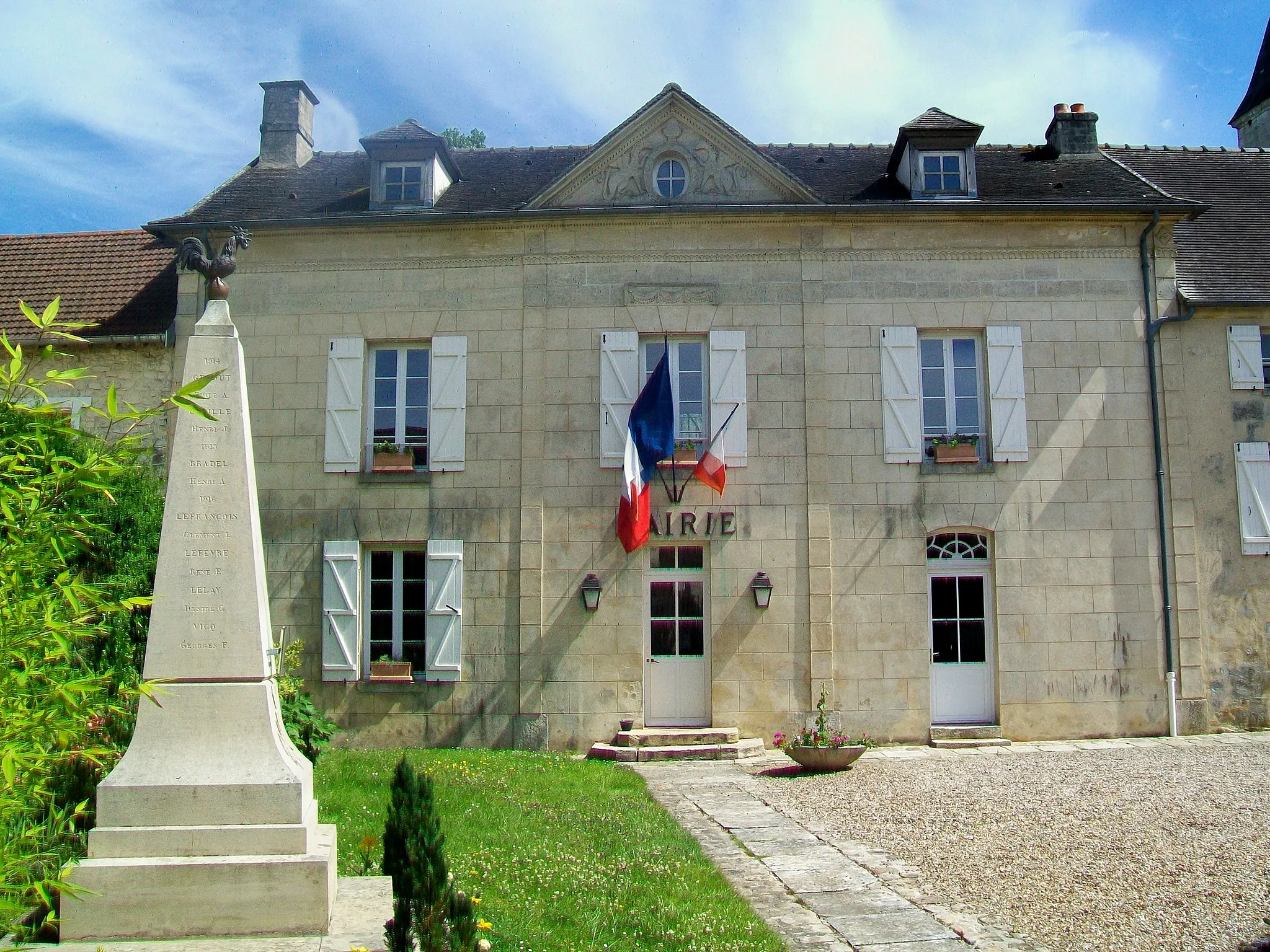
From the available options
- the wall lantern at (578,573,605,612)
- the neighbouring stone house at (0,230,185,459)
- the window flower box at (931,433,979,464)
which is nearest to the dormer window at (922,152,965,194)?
the window flower box at (931,433,979,464)

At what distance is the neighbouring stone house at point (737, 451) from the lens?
11406 mm

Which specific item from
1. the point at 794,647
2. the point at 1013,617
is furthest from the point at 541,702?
the point at 1013,617

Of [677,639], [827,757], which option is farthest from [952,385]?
[827,757]

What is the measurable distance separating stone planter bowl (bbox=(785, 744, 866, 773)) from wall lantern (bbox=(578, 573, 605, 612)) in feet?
9.13

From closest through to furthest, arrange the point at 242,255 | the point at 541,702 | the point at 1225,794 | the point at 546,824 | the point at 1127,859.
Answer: the point at 1127,859 → the point at 546,824 → the point at 1225,794 → the point at 541,702 → the point at 242,255

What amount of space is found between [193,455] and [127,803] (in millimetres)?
1706

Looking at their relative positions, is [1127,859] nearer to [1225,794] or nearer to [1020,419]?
[1225,794]

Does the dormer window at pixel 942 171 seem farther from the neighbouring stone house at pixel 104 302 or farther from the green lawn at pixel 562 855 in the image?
the neighbouring stone house at pixel 104 302

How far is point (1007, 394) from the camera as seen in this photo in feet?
38.5

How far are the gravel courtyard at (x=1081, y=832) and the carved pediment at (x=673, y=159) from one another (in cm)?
663

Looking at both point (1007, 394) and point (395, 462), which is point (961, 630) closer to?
point (1007, 394)

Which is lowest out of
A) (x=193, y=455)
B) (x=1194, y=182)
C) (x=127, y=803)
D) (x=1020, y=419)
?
(x=127, y=803)

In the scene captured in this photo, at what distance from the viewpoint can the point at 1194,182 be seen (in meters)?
14.1

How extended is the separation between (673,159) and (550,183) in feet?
4.94
